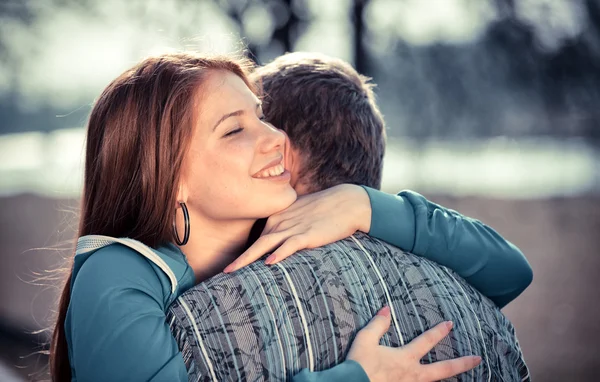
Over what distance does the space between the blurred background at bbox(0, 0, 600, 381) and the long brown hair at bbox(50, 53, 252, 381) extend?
2.27 meters

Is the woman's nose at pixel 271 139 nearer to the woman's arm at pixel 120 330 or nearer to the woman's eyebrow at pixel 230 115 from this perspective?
the woman's eyebrow at pixel 230 115

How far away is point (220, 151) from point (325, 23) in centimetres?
295

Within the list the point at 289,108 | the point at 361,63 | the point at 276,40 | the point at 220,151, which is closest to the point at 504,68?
the point at 361,63

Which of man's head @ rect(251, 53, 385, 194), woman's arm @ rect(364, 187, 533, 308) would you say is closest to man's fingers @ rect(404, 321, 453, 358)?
woman's arm @ rect(364, 187, 533, 308)

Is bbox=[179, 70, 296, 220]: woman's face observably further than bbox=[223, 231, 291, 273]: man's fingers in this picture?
Yes

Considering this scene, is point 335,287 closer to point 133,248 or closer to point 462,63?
point 133,248

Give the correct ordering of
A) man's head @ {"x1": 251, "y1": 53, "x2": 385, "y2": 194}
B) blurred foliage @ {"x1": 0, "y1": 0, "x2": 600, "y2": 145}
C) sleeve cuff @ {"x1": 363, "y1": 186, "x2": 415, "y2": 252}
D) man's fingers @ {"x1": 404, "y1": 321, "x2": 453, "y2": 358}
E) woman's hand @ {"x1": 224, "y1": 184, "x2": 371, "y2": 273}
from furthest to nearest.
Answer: blurred foliage @ {"x1": 0, "y1": 0, "x2": 600, "y2": 145}
man's head @ {"x1": 251, "y1": 53, "x2": 385, "y2": 194}
sleeve cuff @ {"x1": 363, "y1": 186, "x2": 415, "y2": 252}
woman's hand @ {"x1": 224, "y1": 184, "x2": 371, "y2": 273}
man's fingers @ {"x1": 404, "y1": 321, "x2": 453, "y2": 358}

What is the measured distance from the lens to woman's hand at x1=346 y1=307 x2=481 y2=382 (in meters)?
1.56

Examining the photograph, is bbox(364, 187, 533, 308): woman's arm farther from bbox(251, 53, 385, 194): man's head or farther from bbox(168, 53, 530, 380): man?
bbox(251, 53, 385, 194): man's head

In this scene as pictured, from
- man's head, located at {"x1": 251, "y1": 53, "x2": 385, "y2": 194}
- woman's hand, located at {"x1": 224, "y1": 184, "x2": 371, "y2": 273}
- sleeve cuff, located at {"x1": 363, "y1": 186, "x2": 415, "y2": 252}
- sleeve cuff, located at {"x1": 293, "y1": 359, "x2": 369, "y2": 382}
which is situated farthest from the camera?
man's head, located at {"x1": 251, "y1": 53, "x2": 385, "y2": 194}

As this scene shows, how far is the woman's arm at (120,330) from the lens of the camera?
1.50 m

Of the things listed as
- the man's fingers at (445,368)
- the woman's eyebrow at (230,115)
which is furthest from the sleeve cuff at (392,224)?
the woman's eyebrow at (230,115)

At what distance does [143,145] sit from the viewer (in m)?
1.97

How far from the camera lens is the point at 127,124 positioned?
1.97 metres
